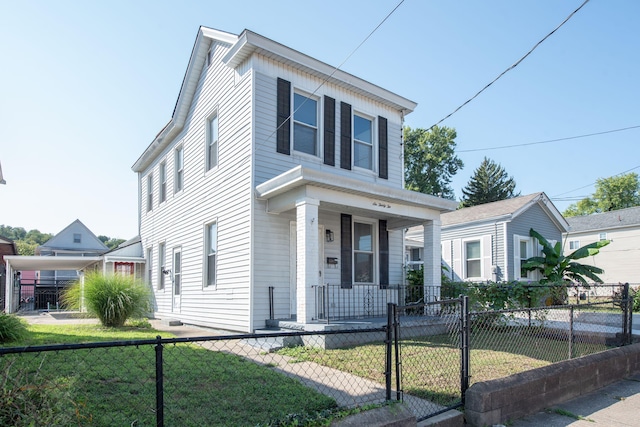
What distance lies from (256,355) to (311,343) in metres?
1.03

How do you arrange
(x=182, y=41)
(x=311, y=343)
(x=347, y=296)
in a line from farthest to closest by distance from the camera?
(x=182, y=41)
(x=347, y=296)
(x=311, y=343)

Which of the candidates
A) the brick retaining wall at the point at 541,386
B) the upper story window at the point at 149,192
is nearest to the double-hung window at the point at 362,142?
the brick retaining wall at the point at 541,386

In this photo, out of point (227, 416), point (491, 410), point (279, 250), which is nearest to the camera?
point (227, 416)

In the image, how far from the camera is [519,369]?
613cm

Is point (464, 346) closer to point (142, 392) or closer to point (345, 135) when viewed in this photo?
point (142, 392)

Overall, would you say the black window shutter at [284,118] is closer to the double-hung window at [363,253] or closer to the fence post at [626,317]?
the double-hung window at [363,253]

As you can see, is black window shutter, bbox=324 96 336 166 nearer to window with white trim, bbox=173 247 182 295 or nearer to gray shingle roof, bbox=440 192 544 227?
window with white trim, bbox=173 247 182 295

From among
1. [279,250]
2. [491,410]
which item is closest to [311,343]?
[279,250]

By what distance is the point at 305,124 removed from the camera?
1014 centimetres

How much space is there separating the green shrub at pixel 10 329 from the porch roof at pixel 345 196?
473 centimetres

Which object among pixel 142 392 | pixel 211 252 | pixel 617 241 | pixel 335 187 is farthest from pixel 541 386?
pixel 617 241

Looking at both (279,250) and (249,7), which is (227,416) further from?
(249,7)

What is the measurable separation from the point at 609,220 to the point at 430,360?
2626cm

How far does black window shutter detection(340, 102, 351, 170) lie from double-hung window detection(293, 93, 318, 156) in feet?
A: 2.35
